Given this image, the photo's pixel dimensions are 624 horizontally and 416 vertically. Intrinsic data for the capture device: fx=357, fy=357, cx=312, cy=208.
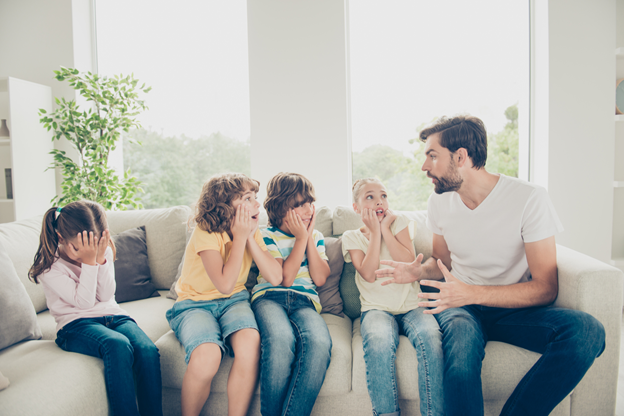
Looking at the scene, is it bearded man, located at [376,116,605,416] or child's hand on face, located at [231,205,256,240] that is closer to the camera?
bearded man, located at [376,116,605,416]

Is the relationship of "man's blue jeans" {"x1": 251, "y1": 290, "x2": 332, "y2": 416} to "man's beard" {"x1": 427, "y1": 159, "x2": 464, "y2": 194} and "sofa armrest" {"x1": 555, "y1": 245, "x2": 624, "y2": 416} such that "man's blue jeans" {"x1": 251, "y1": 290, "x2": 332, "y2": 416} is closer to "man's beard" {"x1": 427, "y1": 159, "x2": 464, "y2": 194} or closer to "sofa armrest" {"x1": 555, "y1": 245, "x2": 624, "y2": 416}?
"man's beard" {"x1": 427, "y1": 159, "x2": 464, "y2": 194}

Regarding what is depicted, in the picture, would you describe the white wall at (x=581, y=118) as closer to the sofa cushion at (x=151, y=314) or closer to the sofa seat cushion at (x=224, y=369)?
the sofa seat cushion at (x=224, y=369)

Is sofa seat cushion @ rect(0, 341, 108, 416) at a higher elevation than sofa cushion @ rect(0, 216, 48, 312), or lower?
lower

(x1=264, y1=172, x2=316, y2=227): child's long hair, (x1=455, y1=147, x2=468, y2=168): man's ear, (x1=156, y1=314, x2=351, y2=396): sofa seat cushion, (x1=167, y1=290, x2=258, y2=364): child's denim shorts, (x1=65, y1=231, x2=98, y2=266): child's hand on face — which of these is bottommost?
(x1=156, y1=314, x2=351, y2=396): sofa seat cushion

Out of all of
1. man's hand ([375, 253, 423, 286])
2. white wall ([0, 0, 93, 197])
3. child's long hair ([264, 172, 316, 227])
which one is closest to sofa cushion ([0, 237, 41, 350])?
child's long hair ([264, 172, 316, 227])

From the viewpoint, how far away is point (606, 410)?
1.26m

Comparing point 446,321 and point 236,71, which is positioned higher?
point 236,71

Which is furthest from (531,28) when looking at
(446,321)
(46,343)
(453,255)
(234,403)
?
(46,343)

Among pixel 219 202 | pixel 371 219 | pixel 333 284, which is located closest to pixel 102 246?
pixel 219 202

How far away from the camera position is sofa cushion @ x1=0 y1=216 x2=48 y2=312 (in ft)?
5.15

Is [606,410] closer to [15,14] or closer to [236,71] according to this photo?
[236,71]

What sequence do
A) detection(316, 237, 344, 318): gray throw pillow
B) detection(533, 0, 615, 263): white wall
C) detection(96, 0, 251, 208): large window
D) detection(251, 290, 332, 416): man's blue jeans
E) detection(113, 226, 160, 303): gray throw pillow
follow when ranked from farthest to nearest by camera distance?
detection(96, 0, 251, 208): large window, detection(533, 0, 615, 263): white wall, detection(113, 226, 160, 303): gray throw pillow, detection(316, 237, 344, 318): gray throw pillow, detection(251, 290, 332, 416): man's blue jeans

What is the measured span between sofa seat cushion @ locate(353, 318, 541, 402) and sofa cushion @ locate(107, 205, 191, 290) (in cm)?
115

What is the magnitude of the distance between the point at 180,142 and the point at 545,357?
293cm
